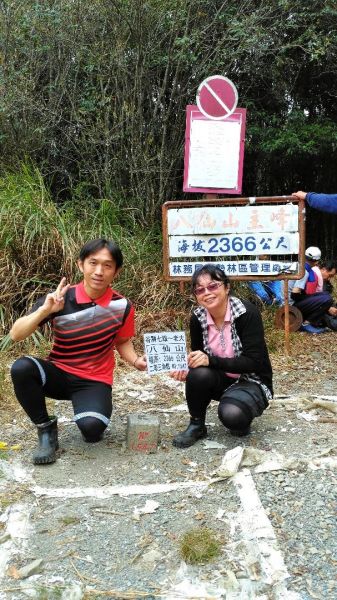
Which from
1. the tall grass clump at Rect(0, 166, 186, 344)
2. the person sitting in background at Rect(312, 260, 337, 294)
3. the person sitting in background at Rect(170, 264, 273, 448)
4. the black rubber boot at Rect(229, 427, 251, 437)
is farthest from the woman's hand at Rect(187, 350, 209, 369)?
the person sitting in background at Rect(312, 260, 337, 294)

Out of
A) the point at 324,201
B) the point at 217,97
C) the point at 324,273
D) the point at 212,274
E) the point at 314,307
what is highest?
the point at 217,97

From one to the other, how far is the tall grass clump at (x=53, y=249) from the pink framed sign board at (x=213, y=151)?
114 centimetres

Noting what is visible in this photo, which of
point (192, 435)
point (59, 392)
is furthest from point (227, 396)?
point (59, 392)

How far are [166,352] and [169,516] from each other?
0.87 metres

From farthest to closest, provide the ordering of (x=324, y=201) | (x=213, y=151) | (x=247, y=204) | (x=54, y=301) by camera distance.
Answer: (x=213, y=151)
(x=247, y=204)
(x=324, y=201)
(x=54, y=301)

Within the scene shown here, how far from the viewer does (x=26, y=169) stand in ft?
20.4

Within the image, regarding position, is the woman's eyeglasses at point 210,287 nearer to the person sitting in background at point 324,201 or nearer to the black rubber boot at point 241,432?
the black rubber boot at point 241,432

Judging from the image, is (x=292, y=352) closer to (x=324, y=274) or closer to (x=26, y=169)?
(x=324, y=274)

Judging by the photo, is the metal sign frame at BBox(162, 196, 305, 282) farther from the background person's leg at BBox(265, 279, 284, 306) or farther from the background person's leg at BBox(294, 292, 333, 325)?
the background person's leg at BBox(294, 292, 333, 325)

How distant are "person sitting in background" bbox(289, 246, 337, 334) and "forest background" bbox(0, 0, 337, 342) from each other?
1.60 m

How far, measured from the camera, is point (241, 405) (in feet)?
10.1

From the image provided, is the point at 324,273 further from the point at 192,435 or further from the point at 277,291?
the point at 192,435

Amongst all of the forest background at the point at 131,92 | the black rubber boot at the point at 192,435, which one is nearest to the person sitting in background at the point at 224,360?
the black rubber boot at the point at 192,435

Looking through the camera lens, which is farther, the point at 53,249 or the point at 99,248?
the point at 53,249
